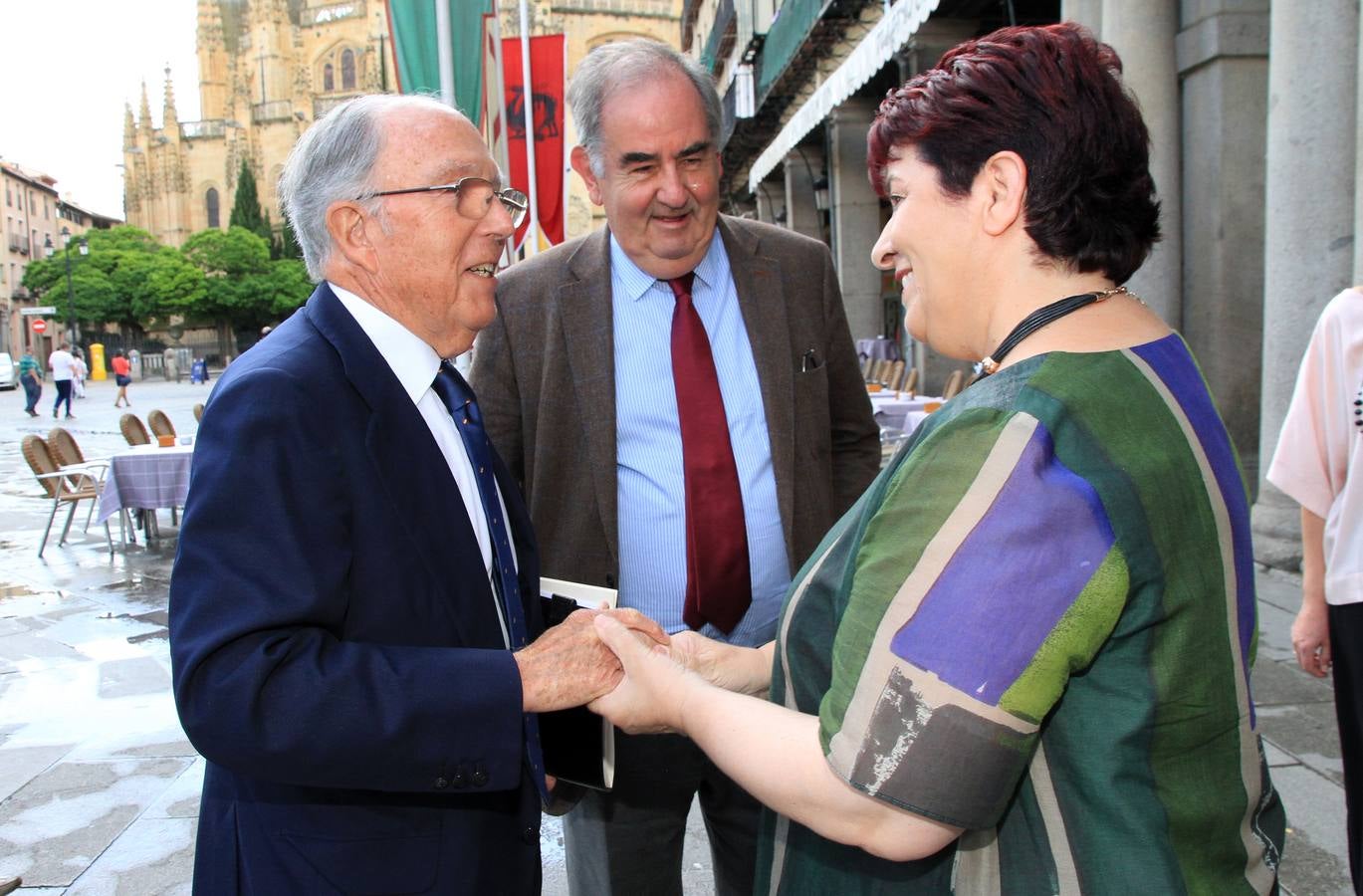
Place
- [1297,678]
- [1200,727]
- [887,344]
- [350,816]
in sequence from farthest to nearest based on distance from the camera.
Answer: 1. [887,344]
2. [1297,678]
3. [350,816]
4. [1200,727]

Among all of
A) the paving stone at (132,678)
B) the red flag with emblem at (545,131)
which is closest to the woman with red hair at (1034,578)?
the paving stone at (132,678)

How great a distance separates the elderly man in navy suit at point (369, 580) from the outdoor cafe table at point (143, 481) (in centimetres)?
815

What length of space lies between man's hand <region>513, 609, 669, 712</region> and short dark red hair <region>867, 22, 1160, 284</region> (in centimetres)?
83

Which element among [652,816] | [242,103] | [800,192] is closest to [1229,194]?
[652,816]

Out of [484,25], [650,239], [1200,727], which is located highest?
[484,25]

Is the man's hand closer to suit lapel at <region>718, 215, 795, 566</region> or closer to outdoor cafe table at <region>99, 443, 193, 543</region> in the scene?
suit lapel at <region>718, 215, 795, 566</region>

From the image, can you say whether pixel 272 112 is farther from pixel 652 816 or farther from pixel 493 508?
pixel 493 508

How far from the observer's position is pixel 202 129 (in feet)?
277

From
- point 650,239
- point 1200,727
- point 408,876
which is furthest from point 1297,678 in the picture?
point 408,876

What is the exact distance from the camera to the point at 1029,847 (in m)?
1.17

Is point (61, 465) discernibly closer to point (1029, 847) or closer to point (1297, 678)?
point (1297, 678)

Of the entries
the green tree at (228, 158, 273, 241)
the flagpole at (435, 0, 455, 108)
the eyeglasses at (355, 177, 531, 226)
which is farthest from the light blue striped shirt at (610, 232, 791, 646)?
the green tree at (228, 158, 273, 241)

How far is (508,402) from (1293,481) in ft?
6.12

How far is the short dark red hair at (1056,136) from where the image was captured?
1215mm
